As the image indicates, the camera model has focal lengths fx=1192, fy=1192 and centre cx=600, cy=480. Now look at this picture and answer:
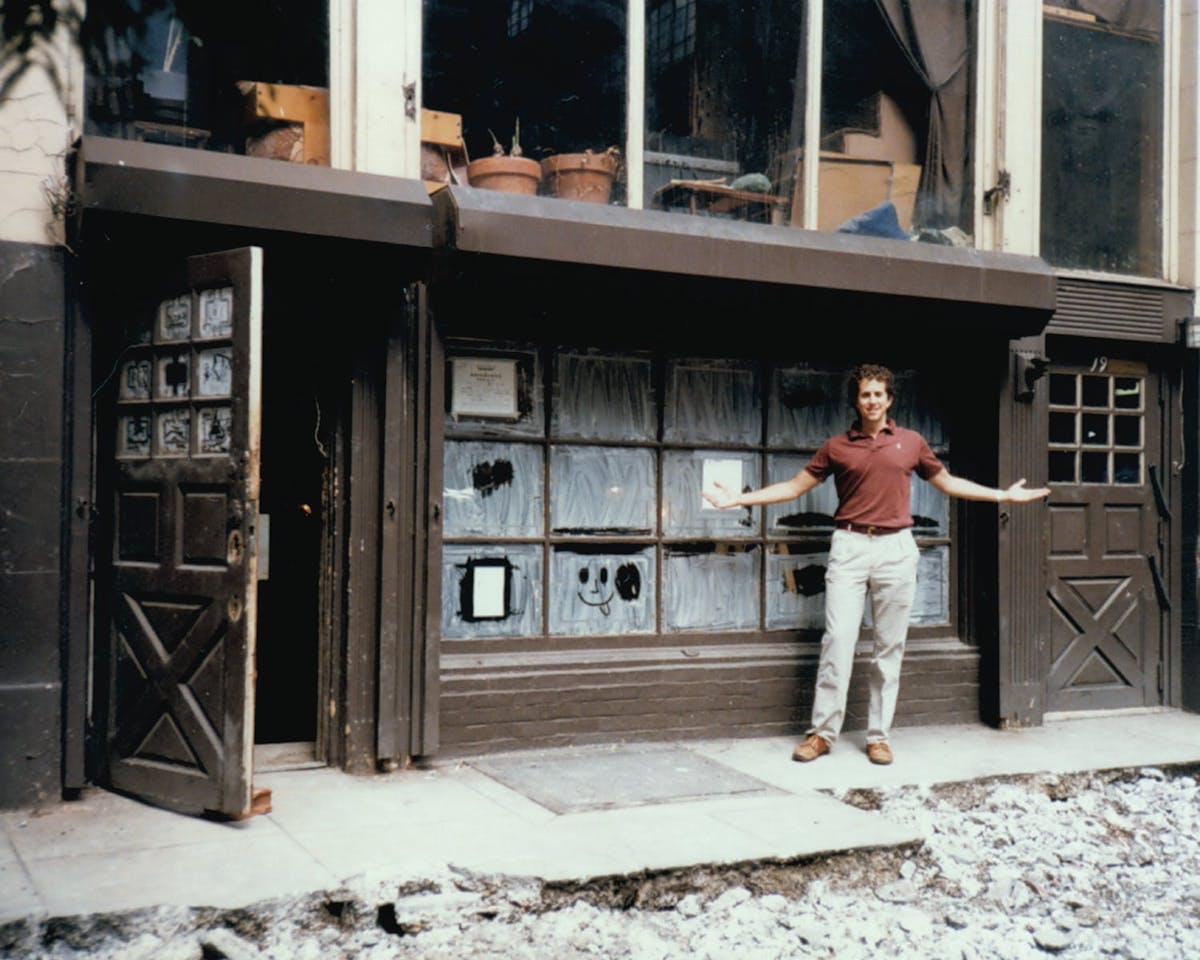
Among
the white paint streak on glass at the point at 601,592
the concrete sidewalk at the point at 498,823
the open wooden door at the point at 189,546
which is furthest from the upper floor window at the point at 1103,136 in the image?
the open wooden door at the point at 189,546

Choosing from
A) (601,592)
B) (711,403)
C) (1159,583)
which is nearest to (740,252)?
(711,403)

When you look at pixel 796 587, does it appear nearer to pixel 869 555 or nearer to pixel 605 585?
pixel 869 555

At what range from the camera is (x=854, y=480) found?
6.83m

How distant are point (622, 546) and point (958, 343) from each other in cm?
269

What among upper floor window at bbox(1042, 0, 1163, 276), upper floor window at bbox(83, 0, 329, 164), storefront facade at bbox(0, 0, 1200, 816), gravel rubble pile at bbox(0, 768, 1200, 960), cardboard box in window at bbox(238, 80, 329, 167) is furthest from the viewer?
upper floor window at bbox(1042, 0, 1163, 276)

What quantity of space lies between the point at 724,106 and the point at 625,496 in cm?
254

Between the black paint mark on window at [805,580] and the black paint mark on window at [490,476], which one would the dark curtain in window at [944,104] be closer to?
the black paint mark on window at [805,580]

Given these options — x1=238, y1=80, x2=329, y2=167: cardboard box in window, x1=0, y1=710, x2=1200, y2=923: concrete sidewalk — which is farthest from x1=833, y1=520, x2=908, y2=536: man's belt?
x1=238, y1=80, x2=329, y2=167: cardboard box in window

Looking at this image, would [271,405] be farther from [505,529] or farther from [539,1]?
[539,1]

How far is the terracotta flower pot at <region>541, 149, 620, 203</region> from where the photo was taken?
6953 millimetres

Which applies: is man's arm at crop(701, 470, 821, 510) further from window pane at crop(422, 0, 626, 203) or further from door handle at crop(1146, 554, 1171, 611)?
door handle at crop(1146, 554, 1171, 611)

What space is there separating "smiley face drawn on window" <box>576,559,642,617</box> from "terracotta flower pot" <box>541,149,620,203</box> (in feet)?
7.08

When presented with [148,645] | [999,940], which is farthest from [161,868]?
[999,940]

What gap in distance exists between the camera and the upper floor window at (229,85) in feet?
19.7
